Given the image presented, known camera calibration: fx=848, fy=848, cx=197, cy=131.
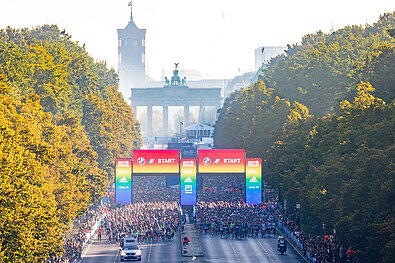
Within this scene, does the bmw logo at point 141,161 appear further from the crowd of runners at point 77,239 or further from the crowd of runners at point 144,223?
the crowd of runners at point 77,239

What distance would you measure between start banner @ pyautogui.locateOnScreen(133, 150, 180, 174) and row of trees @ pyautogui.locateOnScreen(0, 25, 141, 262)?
5.59m

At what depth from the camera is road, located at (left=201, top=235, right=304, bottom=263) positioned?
6594 centimetres

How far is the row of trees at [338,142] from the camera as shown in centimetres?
5306

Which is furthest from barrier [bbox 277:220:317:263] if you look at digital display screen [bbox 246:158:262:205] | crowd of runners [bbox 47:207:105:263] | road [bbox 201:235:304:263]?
crowd of runners [bbox 47:207:105:263]

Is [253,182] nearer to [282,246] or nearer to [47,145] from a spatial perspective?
[282,246]

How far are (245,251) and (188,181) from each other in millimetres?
17020

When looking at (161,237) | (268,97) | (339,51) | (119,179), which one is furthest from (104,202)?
(339,51)

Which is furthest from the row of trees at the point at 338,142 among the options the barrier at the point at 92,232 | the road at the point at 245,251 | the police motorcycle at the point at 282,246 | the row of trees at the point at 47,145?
the row of trees at the point at 47,145

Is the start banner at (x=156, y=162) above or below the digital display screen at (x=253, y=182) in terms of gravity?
above

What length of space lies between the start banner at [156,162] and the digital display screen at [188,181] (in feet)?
4.76

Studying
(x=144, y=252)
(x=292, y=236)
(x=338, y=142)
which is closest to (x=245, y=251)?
(x=292, y=236)

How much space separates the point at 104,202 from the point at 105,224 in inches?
768

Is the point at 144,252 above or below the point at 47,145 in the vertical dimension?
below

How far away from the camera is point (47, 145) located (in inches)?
2383
